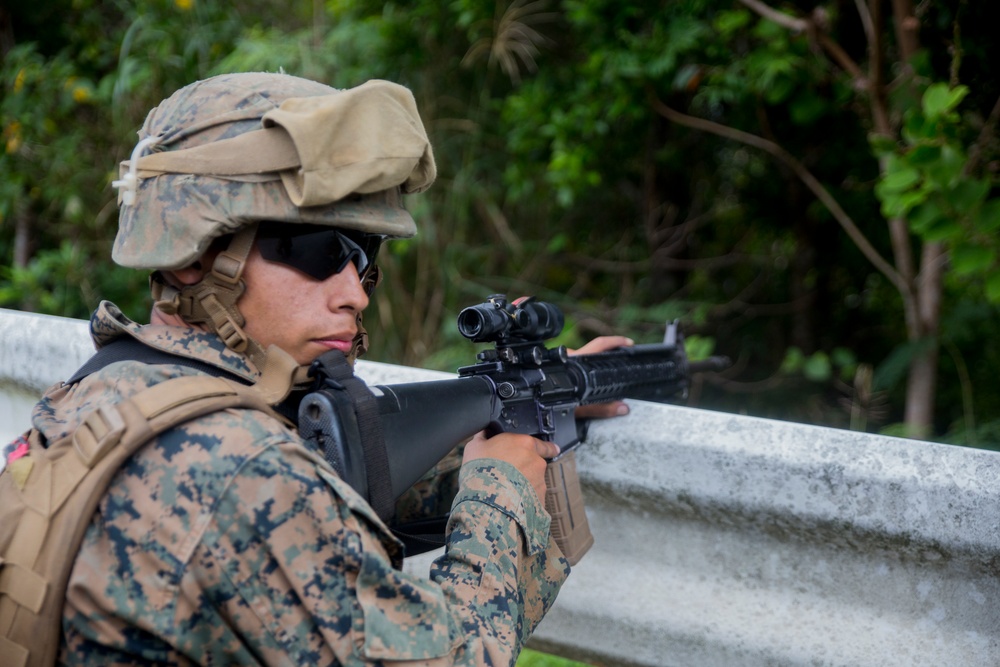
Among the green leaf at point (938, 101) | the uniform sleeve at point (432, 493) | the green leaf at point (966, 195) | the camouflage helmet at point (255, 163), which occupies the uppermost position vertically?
the green leaf at point (938, 101)

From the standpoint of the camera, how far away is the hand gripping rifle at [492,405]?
1.47 metres

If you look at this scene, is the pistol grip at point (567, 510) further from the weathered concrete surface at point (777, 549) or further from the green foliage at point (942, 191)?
the green foliage at point (942, 191)

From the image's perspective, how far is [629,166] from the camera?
488 cm

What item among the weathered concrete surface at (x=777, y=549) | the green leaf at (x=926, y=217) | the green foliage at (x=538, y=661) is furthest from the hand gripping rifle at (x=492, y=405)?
the green leaf at (x=926, y=217)

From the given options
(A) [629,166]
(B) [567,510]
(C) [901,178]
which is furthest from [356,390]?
(A) [629,166]

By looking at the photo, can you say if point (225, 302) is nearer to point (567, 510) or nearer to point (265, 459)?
point (265, 459)

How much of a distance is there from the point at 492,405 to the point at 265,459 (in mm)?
695

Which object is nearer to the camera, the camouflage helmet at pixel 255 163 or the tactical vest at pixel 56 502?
the tactical vest at pixel 56 502

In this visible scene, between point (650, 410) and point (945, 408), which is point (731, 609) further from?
point (945, 408)

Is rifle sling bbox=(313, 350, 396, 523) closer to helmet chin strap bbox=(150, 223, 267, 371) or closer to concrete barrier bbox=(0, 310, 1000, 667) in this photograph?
helmet chin strap bbox=(150, 223, 267, 371)

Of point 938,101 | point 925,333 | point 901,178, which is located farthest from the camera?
point 925,333

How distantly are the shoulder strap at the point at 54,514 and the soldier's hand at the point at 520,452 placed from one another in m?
0.71

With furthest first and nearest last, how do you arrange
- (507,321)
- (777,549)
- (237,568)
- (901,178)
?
(901,178), (507,321), (777,549), (237,568)

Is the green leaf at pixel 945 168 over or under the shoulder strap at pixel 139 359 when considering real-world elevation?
over
